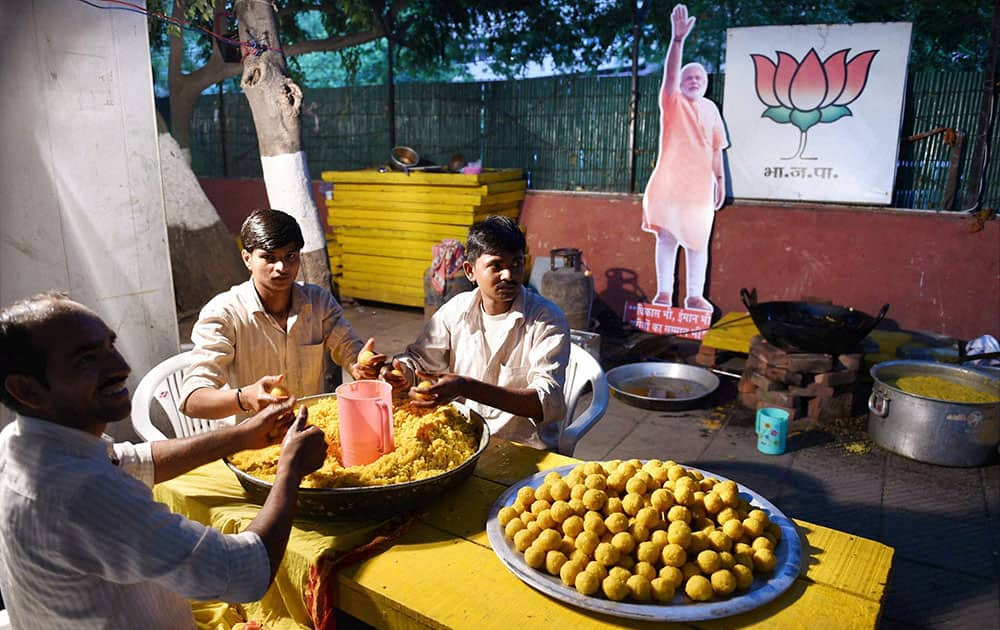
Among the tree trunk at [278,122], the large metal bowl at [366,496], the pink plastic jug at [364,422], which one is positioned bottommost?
the large metal bowl at [366,496]

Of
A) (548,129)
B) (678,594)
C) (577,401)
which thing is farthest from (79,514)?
(548,129)

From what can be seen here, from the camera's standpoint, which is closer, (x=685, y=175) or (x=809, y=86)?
(x=809, y=86)

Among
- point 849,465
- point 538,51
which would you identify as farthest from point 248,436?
point 538,51

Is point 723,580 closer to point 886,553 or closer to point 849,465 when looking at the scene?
point 886,553

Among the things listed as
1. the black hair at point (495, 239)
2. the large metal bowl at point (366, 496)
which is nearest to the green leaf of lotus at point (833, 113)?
the black hair at point (495, 239)

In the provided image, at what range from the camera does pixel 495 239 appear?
8.78ft

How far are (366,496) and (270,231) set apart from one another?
1.34 m

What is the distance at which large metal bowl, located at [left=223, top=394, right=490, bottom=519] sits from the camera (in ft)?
6.02

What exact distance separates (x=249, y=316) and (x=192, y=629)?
1.42 meters

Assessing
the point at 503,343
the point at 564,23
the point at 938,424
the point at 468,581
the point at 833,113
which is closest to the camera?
the point at 468,581

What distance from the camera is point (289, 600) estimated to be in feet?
6.25

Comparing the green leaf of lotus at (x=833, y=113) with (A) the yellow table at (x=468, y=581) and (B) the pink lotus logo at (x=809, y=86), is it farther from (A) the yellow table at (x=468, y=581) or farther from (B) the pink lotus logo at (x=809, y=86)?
(A) the yellow table at (x=468, y=581)

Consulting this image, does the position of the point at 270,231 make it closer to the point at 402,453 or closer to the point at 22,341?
the point at 402,453

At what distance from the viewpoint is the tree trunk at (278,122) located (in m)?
5.14
